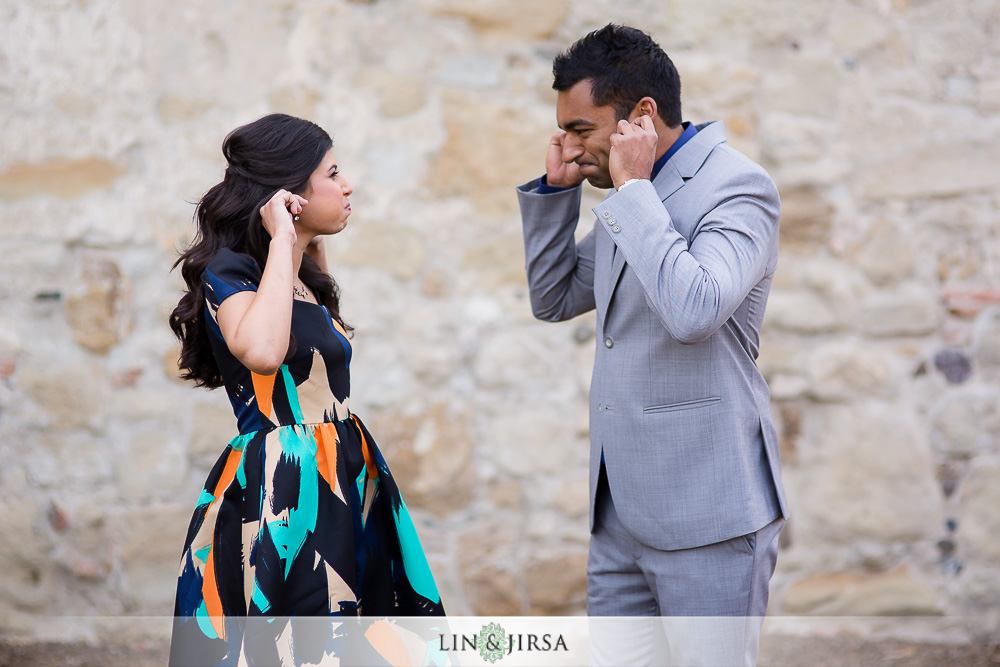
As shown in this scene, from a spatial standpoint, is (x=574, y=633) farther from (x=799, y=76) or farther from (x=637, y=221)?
(x=799, y=76)

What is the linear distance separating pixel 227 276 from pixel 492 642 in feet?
5.65

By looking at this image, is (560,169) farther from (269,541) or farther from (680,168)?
(269,541)

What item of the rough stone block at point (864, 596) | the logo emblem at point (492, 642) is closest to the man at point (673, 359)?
the logo emblem at point (492, 642)

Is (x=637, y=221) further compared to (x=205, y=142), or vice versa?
(x=205, y=142)

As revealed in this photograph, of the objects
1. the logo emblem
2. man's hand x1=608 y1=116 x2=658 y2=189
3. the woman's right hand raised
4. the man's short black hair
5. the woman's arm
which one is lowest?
the logo emblem

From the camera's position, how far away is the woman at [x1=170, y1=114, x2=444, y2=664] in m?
1.81

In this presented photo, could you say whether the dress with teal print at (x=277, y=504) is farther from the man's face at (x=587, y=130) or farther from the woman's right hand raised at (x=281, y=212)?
the man's face at (x=587, y=130)

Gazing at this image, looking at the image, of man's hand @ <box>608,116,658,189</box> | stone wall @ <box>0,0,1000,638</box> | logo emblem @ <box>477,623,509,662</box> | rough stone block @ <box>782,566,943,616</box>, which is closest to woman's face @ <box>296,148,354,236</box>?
man's hand @ <box>608,116,658,189</box>

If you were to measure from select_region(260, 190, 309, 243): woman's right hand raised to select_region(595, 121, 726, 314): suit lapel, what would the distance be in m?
0.71

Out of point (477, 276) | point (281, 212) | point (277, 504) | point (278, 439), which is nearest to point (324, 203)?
point (281, 212)

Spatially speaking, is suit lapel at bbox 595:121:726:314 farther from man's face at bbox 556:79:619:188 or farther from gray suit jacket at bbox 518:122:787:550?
man's face at bbox 556:79:619:188

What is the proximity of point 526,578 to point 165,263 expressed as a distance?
1.84 metres

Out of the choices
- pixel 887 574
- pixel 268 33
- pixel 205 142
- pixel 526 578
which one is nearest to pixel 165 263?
pixel 205 142

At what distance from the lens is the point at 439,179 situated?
123 inches
